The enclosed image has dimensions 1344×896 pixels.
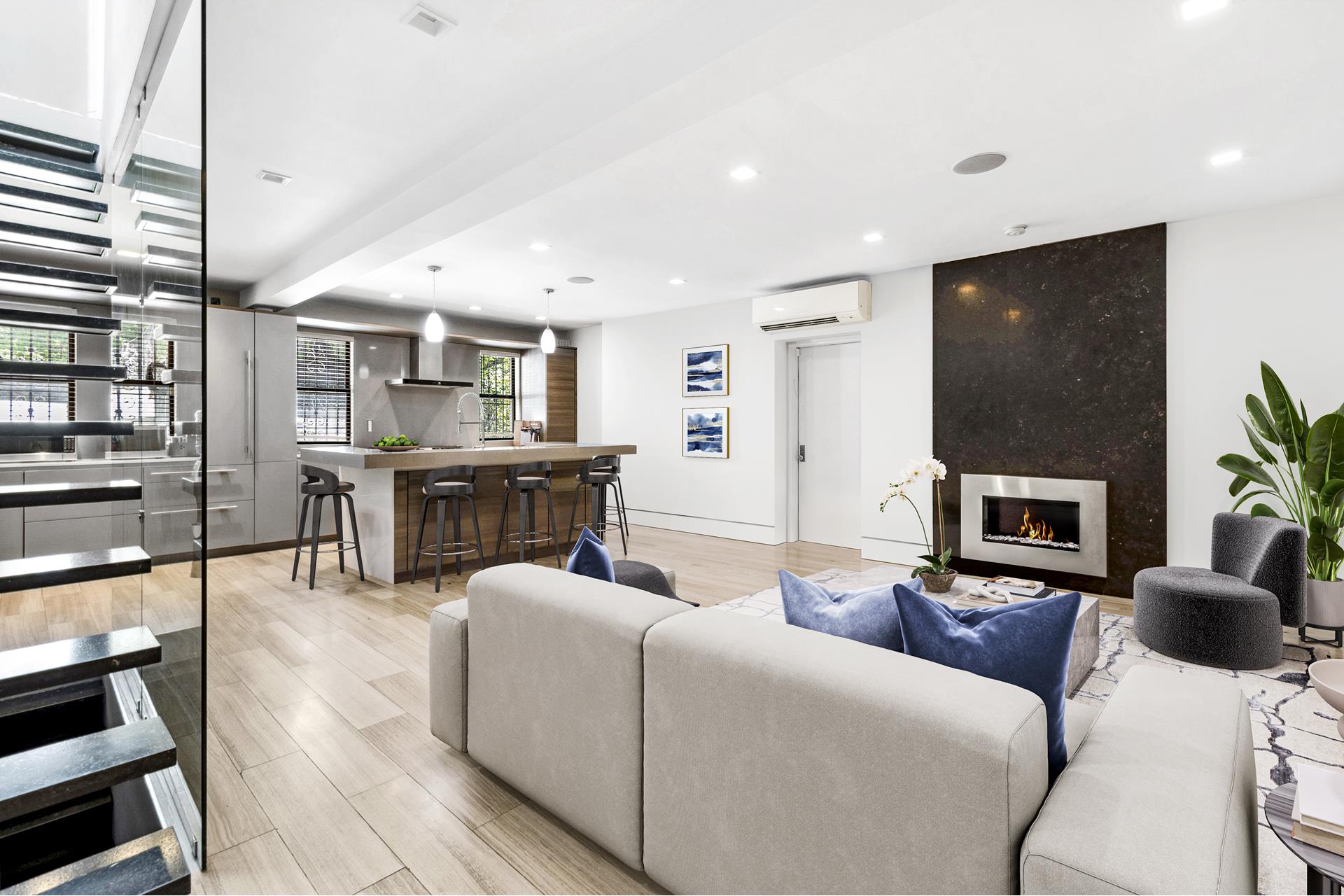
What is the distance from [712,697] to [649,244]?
4.07m

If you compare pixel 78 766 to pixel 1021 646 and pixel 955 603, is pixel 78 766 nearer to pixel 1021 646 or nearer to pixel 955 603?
pixel 1021 646

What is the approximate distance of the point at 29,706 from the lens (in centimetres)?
235

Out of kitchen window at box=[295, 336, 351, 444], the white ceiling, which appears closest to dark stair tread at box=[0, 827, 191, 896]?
the white ceiling

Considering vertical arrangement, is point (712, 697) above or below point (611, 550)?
above

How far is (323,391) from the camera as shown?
6953 mm

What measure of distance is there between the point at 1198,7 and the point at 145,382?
3.71 metres

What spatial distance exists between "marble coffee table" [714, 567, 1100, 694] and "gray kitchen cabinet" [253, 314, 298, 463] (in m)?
4.81

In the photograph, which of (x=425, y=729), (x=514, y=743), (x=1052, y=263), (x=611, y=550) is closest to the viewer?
(x=514, y=743)

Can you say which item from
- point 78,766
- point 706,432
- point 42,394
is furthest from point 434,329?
point 78,766

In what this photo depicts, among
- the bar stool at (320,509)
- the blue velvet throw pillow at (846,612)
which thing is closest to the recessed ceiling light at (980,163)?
the blue velvet throw pillow at (846,612)

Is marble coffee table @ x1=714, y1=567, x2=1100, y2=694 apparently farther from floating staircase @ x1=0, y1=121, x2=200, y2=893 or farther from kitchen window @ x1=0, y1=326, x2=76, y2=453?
kitchen window @ x1=0, y1=326, x2=76, y2=453

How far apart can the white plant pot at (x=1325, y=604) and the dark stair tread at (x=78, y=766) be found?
4986 millimetres

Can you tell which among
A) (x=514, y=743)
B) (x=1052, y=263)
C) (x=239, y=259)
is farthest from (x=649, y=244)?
(x=514, y=743)

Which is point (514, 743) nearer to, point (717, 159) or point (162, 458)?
point (162, 458)
